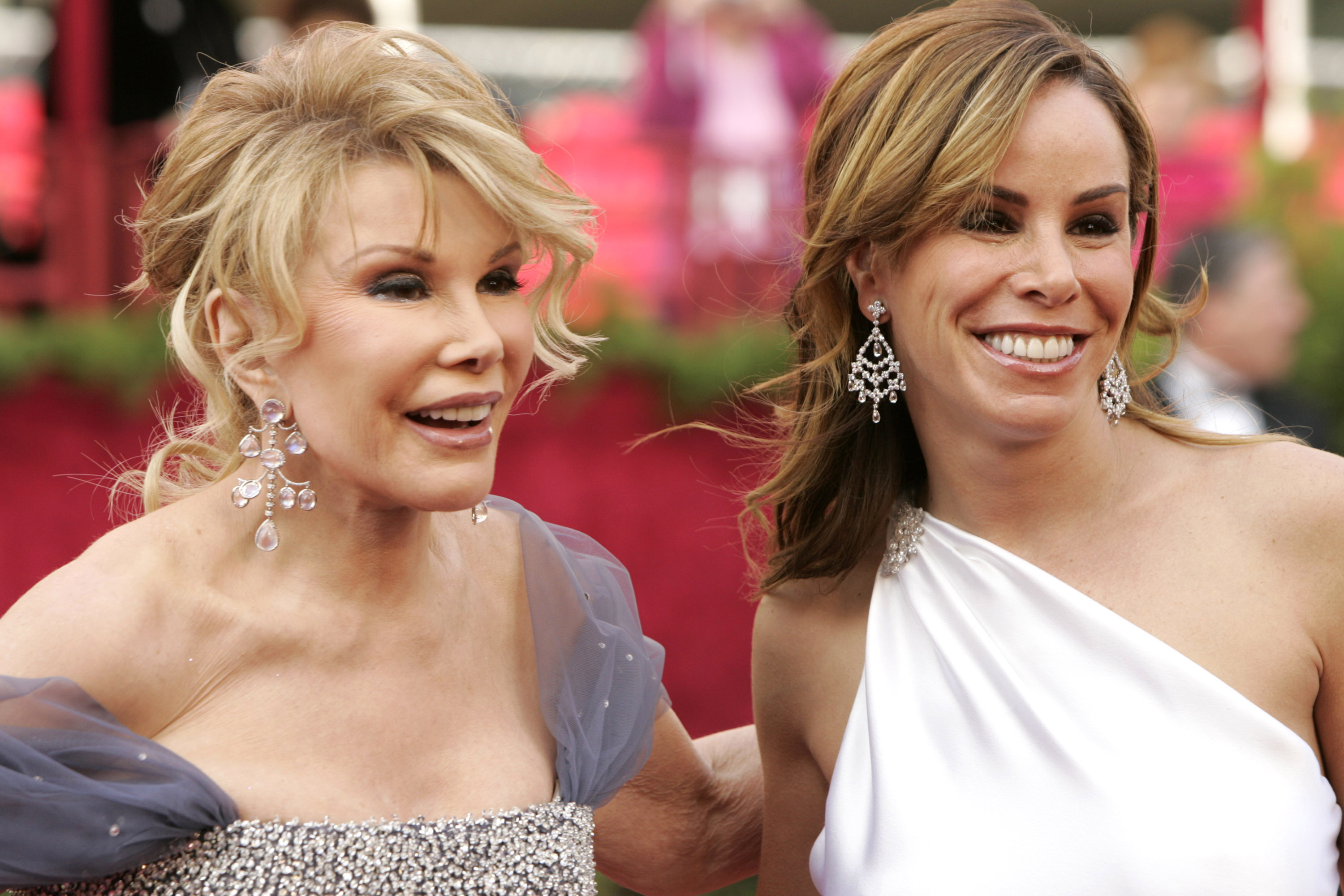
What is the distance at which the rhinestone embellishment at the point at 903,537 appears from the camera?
2742 millimetres

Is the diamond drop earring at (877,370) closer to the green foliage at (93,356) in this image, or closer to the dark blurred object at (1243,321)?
the dark blurred object at (1243,321)

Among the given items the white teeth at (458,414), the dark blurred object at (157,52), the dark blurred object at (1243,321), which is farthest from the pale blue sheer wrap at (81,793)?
the dark blurred object at (157,52)

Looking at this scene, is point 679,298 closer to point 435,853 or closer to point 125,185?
point 125,185

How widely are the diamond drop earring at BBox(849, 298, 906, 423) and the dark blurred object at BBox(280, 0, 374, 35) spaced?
3.03 metres

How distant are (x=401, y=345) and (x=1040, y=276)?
3.42 ft

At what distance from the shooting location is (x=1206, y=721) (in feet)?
7.50

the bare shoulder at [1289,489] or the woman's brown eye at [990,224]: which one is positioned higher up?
the woman's brown eye at [990,224]

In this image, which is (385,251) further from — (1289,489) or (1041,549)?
(1289,489)

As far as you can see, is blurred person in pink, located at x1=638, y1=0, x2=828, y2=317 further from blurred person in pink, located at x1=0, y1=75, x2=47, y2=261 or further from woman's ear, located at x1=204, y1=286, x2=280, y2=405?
woman's ear, located at x1=204, y1=286, x2=280, y2=405

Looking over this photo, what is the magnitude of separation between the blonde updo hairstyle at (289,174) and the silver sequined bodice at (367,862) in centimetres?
58

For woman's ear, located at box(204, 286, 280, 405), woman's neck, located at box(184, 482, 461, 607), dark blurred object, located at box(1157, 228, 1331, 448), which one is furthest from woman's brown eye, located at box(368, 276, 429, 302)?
dark blurred object, located at box(1157, 228, 1331, 448)

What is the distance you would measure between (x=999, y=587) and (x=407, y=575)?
1.03 metres

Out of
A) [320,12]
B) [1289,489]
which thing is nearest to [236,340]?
[1289,489]

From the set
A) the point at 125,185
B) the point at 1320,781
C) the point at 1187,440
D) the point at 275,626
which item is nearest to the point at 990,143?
the point at 1187,440
